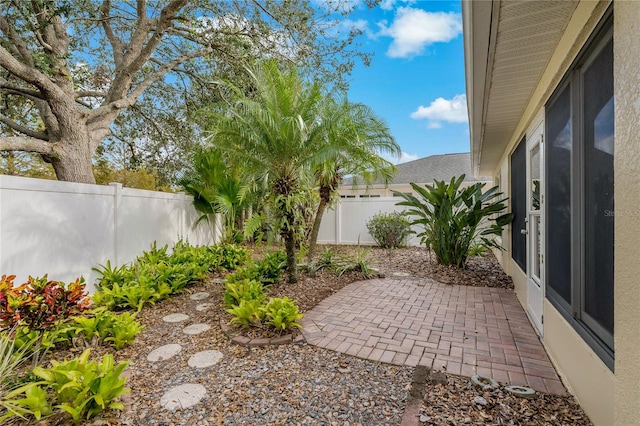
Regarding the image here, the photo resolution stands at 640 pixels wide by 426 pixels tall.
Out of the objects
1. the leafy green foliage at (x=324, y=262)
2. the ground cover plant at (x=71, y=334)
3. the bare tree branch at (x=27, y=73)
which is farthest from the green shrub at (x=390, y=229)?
the bare tree branch at (x=27, y=73)

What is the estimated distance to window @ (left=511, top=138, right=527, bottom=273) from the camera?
4.62 metres

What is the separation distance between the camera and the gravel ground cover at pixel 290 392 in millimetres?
2140

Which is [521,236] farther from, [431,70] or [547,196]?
[431,70]

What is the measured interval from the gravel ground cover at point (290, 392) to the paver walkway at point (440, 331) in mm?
244

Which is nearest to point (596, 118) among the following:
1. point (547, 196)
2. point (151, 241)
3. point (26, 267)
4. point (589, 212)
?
point (589, 212)

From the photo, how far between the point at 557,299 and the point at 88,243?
6225 mm

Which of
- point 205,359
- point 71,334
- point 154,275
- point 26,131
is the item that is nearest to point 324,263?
point 154,275

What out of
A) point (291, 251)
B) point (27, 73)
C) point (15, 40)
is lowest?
point (291, 251)

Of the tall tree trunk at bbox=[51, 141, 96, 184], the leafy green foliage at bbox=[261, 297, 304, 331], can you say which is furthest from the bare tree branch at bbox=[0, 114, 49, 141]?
the leafy green foliage at bbox=[261, 297, 304, 331]

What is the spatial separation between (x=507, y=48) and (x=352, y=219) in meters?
9.23

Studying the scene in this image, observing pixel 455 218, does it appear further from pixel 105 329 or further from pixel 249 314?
pixel 105 329

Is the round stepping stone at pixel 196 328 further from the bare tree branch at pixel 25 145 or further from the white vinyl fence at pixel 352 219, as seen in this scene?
the white vinyl fence at pixel 352 219

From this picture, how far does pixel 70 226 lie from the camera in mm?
4508

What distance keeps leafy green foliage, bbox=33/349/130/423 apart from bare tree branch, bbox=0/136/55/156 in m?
4.94
